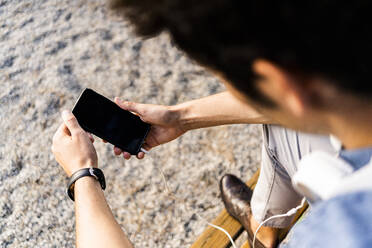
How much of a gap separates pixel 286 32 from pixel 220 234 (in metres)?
1.11

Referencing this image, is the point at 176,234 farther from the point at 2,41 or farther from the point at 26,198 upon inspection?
the point at 2,41

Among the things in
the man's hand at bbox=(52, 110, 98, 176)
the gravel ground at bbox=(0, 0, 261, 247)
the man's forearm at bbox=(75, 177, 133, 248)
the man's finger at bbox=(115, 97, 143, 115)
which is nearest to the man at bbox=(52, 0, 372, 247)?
the man's forearm at bbox=(75, 177, 133, 248)

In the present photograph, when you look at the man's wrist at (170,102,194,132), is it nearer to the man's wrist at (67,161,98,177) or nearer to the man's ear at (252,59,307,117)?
the man's wrist at (67,161,98,177)

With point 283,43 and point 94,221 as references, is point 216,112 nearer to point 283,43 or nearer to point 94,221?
point 94,221

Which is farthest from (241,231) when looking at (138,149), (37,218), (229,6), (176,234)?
(229,6)

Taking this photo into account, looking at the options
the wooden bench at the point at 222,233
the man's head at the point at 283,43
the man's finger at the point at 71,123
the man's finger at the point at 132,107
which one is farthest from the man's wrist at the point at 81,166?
the man's head at the point at 283,43

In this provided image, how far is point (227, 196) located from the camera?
5.66 feet

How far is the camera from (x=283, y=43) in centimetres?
58

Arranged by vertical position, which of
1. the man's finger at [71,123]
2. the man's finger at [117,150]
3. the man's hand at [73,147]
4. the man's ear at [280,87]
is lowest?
the man's finger at [117,150]

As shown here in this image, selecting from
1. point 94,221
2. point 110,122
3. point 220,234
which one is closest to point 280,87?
point 94,221

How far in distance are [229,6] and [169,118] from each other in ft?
2.96

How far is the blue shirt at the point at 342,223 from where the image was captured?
0.55 m

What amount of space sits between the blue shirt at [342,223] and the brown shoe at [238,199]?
97cm

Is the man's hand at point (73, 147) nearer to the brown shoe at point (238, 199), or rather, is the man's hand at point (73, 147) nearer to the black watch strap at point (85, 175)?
the black watch strap at point (85, 175)
